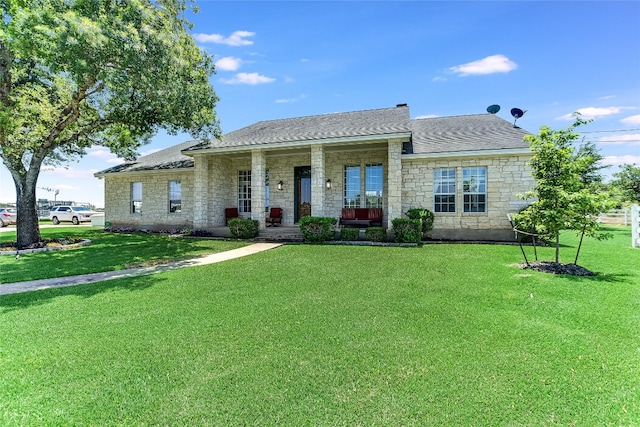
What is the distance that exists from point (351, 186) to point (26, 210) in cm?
1224

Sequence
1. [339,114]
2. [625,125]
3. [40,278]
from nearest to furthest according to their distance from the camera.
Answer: [40,278], [339,114], [625,125]

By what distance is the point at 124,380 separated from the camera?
273cm

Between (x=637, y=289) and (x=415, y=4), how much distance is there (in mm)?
8709

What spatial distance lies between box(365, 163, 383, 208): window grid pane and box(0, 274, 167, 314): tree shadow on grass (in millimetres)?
8992

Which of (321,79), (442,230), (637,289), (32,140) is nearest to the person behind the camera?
(637,289)

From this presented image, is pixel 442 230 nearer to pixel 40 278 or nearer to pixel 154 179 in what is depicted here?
pixel 40 278

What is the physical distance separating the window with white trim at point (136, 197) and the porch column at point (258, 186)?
26.3 feet

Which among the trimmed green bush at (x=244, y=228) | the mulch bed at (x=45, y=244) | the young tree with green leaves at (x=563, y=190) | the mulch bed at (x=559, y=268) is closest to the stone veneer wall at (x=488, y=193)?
the mulch bed at (x=559, y=268)

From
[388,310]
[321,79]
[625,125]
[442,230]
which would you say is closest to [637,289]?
[388,310]

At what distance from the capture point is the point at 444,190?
1183 centimetres

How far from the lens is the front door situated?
14406mm

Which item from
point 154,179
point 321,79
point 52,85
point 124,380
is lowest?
point 124,380

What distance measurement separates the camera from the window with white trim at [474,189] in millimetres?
11477

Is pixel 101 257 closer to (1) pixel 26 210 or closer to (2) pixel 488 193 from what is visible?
(1) pixel 26 210
